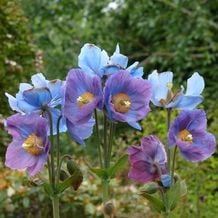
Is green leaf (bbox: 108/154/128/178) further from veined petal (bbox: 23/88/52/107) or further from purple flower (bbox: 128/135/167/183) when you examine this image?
veined petal (bbox: 23/88/52/107)

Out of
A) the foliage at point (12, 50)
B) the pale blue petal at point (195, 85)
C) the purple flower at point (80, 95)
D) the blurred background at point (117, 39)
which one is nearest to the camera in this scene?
the purple flower at point (80, 95)

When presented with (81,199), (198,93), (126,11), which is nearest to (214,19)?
(126,11)

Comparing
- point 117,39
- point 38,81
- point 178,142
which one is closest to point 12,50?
point 38,81

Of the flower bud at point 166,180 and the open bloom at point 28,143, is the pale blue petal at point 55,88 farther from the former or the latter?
the flower bud at point 166,180

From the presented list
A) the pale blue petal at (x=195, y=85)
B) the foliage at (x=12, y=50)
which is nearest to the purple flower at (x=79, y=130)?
the pale blue petal at (x=195, y=85)

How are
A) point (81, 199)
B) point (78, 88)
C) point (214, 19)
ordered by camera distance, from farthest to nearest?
1. point (214, 19)
2. point (81, 199)
3. point (78, 88)

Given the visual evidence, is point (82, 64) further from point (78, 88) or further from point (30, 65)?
point (30, 65)

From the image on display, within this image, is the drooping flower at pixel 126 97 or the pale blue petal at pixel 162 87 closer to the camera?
the drooping flower at pixel 126 97

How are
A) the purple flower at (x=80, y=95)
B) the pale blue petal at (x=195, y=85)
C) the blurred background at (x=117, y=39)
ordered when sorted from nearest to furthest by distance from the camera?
the purple flower at (x=80, y=95)
the pale blue petal at (x=195, y=85)
the blurred background at (x=117, y=39)
